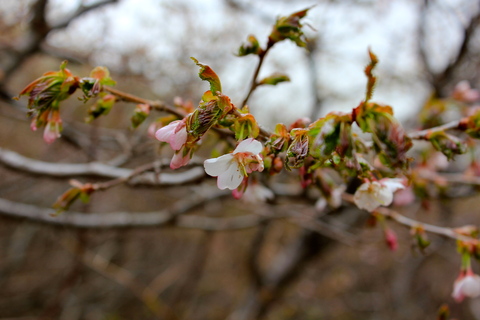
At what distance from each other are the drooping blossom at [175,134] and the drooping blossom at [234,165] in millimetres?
56

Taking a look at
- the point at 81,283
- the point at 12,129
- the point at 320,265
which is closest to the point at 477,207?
the point at 320,265

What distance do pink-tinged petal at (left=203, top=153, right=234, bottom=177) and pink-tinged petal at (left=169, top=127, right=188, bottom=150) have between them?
0.06 meters

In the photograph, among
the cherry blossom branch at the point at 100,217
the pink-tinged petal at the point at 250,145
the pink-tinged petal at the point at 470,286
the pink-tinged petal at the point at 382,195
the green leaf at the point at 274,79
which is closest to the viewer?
the pink-tinged petal at the point at 250,145

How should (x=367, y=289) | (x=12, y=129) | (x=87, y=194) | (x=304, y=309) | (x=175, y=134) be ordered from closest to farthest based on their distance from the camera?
(x=175, y=134)
(x=87, y=194)
(x=12, y=129)
(x=304, y=309)
(x=367, y=289)

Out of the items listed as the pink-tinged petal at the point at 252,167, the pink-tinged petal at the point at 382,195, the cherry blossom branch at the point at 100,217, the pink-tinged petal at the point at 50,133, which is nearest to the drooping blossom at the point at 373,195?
the pink-tinged petal at the point at 382,195

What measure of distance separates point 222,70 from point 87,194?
3481mm

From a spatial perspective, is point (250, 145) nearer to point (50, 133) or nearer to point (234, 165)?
point (234, 165)

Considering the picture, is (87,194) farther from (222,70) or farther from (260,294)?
(222,70)

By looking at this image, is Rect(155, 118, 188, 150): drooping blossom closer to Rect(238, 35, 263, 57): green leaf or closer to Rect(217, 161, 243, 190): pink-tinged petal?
Rect(217, 161, 243, 190): pink-tinged petal

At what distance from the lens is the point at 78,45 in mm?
2869

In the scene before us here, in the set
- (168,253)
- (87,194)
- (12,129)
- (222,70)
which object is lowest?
(168,253)

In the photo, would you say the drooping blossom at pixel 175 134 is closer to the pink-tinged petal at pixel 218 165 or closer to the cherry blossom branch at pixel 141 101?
the pink-tinged petal at pixel 218 165

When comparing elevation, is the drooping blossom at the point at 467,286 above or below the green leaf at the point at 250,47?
below

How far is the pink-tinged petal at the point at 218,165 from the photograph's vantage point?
575mm
